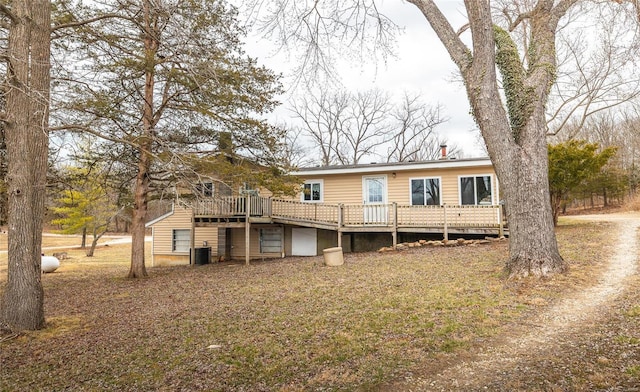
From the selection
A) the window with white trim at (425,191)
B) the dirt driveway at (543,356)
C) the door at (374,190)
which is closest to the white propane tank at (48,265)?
the door at (374,190)

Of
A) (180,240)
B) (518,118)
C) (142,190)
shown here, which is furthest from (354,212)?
(180,240)

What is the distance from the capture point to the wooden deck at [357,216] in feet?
44.2

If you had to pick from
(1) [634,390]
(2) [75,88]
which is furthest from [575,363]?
(2) [75,88]

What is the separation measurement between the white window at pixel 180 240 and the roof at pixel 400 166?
6551 millimetres

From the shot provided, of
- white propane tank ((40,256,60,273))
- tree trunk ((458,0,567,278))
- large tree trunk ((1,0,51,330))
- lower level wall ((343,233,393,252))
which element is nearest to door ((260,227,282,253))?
lower level wall ((343,233,393,252))

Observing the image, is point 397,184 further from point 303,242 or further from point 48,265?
point 48,265

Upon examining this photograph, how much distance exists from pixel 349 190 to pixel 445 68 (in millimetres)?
6551

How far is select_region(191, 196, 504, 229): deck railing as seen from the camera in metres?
13.6

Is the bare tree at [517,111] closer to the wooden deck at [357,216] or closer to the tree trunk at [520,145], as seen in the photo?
the tree trunk at [520,145]

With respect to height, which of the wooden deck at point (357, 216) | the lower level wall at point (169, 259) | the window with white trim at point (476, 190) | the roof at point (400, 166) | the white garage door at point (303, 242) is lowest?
the lower level wall at point (169, 259)

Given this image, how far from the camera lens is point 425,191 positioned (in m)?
15.1

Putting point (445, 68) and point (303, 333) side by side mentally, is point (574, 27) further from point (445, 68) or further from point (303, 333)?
point (303, 333)

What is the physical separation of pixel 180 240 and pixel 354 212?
349 inches

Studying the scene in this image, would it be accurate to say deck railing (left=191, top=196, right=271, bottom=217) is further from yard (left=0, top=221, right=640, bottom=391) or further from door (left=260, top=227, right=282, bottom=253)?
yard (left=0, top=221, right=640, bottom=391)
